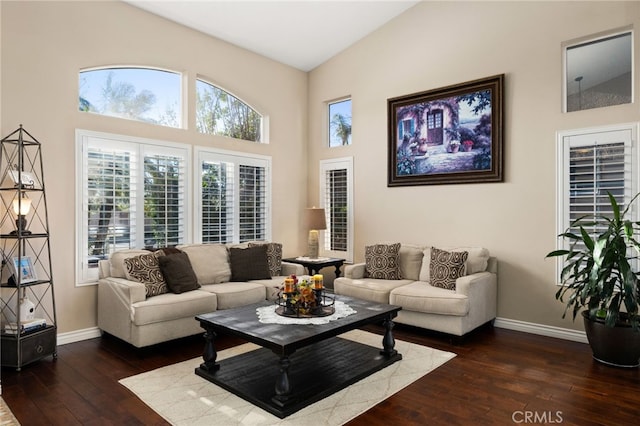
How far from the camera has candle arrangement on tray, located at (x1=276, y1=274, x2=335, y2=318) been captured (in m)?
3.50

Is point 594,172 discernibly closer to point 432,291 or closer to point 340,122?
point 432,291

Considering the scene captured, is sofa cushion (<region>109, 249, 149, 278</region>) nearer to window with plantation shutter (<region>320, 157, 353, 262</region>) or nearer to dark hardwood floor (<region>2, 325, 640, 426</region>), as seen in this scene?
dark hardwood floor (<region>2, 325, 640, 426</region>)

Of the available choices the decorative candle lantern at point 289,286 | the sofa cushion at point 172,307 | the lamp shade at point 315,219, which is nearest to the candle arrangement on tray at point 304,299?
the decorative candle lantern at point 289,286

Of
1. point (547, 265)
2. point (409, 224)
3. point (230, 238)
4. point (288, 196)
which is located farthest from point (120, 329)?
point (547, 265)

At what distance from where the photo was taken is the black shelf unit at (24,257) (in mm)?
3617

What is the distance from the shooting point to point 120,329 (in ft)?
13.4

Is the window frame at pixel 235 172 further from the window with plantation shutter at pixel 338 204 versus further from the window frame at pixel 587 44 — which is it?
the window frame at pixel 587 44

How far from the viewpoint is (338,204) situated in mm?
6668

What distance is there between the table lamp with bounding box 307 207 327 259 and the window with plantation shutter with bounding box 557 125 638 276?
3.14 m

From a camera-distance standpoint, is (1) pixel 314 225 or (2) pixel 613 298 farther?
(1) pixel 314 225

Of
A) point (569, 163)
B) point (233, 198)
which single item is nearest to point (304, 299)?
point (233, 198)

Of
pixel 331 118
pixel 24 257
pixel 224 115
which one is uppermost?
pixel 331 118

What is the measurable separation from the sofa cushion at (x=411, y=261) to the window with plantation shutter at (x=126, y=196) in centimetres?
290

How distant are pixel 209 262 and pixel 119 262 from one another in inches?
40.6
